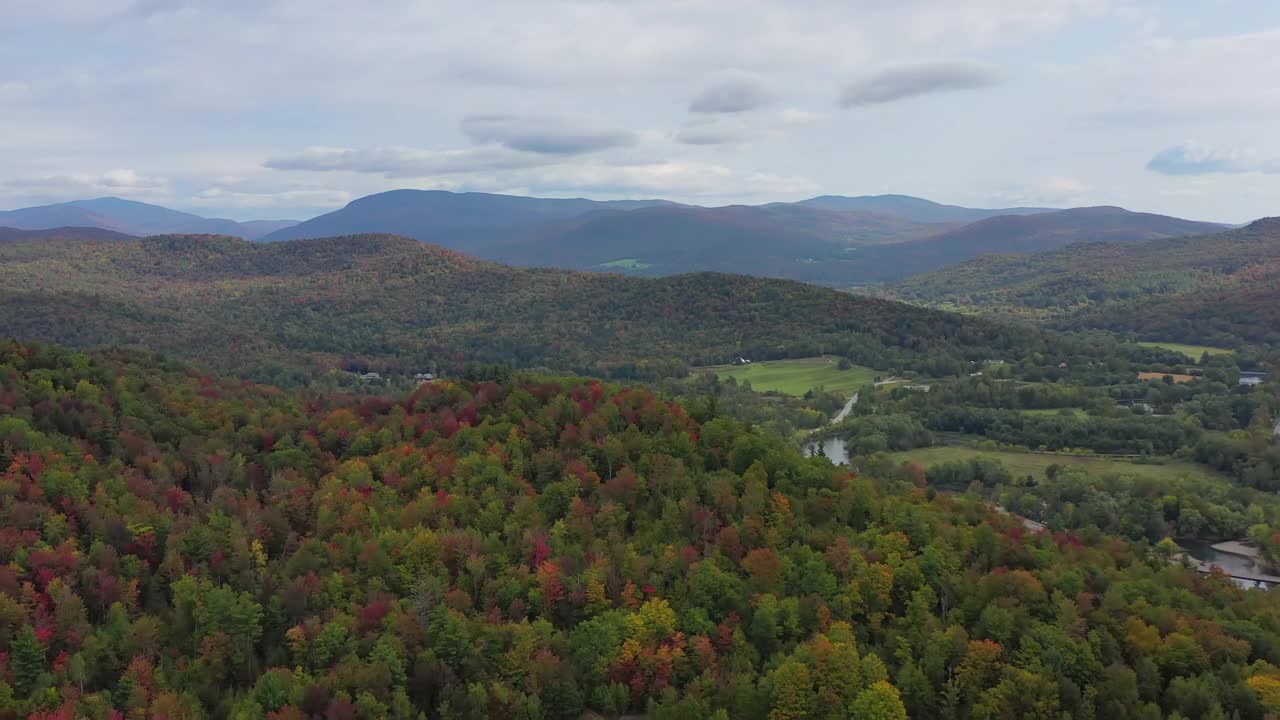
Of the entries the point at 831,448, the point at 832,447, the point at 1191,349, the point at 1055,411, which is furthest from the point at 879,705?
the point at 1191,349

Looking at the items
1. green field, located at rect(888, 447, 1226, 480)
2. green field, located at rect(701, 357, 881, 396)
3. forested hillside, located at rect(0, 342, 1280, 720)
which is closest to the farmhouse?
green field, located at rect(701, 357, 881, 396)

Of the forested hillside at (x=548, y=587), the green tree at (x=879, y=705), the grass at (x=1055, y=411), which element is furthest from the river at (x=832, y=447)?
the green tree at (x=879, y=705)

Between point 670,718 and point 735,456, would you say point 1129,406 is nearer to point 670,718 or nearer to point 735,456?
point 735,456

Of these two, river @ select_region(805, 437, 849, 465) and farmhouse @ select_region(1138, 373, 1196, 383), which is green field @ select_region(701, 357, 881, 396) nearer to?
river @ select_region(805, 437, 849, 465)

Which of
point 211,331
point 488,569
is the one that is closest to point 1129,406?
point 488,569

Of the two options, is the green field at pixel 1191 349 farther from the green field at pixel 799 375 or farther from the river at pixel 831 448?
the river at pixel 831 448

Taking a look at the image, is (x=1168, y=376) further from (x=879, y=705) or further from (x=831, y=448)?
(x=879, y=705)
